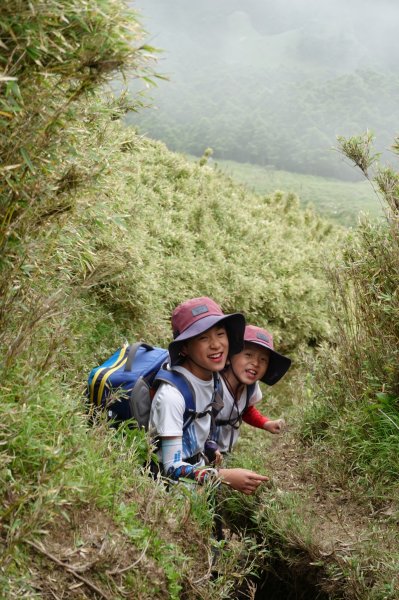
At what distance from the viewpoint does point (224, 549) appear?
3.70 m

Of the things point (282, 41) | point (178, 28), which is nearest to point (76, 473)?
point (282, 41)

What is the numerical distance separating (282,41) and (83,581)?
73339 mm

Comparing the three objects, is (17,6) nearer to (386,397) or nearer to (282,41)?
(386,397)

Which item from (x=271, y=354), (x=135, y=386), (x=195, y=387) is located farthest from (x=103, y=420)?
(x=271, y=354)

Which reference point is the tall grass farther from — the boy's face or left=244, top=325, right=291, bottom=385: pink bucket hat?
the boy's face

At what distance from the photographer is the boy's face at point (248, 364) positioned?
4.82 meters

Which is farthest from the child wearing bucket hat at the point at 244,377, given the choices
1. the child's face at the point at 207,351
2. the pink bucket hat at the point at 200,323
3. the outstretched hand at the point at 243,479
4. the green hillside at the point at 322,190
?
the green hillside at the point at 322,190

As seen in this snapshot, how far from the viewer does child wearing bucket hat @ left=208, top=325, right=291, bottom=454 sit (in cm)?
482

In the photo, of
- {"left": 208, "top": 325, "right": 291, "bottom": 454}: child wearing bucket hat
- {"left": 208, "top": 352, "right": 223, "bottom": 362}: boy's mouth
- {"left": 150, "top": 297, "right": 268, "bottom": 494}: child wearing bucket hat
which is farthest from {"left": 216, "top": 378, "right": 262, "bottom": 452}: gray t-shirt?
{"left": 208, "top": 352, "right": 223, "bottom": 362}: boy's mouth

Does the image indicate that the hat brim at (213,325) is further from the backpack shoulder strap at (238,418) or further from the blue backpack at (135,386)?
the backpack shoulder strap at (238,418)

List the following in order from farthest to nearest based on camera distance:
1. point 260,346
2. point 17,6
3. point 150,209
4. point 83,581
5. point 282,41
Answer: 1. point 282,41
2. point 150,209
3. point 260,346
4. point 83,581
5. point 17,6

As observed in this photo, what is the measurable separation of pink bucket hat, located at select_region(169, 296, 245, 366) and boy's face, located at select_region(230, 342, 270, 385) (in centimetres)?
21

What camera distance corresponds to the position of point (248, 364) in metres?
4.82

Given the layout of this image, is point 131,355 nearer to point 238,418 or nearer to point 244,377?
point 244,377
